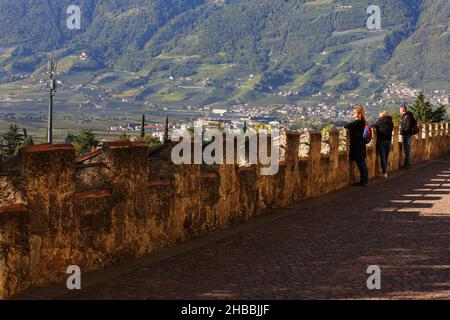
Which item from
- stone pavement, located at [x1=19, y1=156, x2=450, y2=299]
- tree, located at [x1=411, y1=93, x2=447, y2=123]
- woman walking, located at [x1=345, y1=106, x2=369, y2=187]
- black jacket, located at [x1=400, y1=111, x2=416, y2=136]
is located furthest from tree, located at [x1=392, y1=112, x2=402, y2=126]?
stone pavement, located at [x1=19, y1=156, x2=450, y2=299]

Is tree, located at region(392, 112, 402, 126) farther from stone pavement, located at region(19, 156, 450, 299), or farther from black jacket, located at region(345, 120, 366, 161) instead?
stone pavement, located at region(19, 156, 450, 299)

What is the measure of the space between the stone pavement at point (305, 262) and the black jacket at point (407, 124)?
9.80m

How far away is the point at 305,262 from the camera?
344 inches

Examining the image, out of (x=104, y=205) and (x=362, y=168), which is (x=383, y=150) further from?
(x=104, y=205)

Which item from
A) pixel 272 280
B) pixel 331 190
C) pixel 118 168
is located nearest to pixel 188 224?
pixel 118 168

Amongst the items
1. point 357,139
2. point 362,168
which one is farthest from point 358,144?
point 362,168

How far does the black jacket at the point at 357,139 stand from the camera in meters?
17.6

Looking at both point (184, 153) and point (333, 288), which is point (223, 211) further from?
point (333, 288)

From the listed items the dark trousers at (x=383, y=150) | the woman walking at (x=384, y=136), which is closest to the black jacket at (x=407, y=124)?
the woman walking at (x=384, y=136)

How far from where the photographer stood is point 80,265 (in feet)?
26.2

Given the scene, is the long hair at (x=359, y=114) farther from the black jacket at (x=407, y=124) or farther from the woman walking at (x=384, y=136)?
the black jacket at (x=407, y=124)

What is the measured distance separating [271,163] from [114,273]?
5.42 m

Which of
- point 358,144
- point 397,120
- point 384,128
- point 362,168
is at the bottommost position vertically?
point 362,168

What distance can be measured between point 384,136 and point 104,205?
12.7 metres
